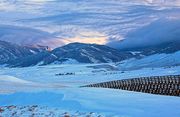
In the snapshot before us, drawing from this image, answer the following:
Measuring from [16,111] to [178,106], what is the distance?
22.9 feet

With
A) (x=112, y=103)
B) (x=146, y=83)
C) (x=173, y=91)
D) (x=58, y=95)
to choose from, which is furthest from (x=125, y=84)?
(x=112, y=103)

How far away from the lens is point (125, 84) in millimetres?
35562

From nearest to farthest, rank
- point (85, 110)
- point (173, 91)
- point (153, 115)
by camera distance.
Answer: point (153, 115) < point (85, 110) < point (173, 91)

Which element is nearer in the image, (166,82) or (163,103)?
(163,103)

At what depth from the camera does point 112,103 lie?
21.2 m

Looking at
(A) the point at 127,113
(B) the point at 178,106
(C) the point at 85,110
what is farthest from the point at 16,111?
(B) the point at 178,106

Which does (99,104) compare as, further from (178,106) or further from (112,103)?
(178,106)

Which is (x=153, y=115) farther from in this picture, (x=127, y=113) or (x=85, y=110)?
(x=85, y=110)

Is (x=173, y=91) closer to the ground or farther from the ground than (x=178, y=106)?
closer to the ground

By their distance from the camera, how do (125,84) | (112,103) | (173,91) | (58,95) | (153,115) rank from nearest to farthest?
(153,115), (112,103), (58,95), (173,91), (125,84)

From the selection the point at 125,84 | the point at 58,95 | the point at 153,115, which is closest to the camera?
the point at 153,115

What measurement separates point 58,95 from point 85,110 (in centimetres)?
432

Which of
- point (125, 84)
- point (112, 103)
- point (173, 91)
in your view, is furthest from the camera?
point (125, 84)

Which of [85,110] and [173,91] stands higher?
[85,110]
